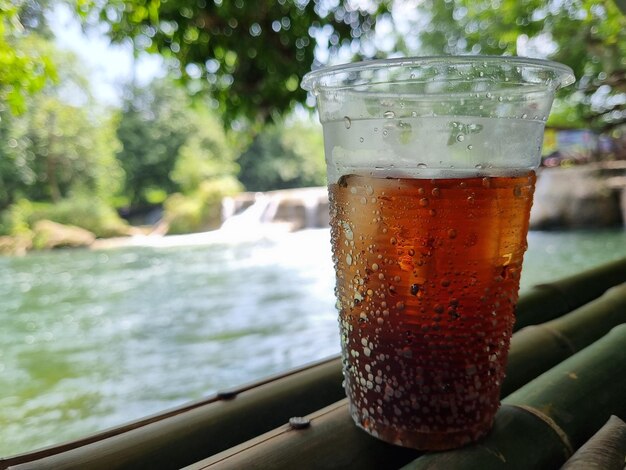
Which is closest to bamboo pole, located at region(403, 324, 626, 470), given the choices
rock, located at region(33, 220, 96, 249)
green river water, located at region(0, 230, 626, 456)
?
green river water, located at region(0, 230, 626, 456)

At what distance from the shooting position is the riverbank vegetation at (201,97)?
3.06 m

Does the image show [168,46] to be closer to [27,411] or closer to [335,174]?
[27,411]

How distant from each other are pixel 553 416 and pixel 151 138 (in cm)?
2439

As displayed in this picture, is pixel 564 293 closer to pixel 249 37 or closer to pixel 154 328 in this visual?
pixel 249 37

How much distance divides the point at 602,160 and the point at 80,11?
1153 centimetres

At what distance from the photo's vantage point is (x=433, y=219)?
725 millimetres

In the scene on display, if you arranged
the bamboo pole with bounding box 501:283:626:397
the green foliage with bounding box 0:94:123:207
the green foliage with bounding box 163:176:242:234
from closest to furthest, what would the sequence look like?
the bamboo pole with bounding box 501:283:626:397
the green foliage with bounding box 0:94:123:207
the green foliage with bounding box 163:176:242:234

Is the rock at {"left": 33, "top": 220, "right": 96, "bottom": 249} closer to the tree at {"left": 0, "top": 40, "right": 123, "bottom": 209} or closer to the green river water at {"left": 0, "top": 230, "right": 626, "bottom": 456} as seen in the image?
the tree at {"left": 0, "top": 40, "right": 123, "bottom": 209}

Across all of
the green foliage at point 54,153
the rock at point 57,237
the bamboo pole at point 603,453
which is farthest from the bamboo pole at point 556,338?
the rock at point 57,237

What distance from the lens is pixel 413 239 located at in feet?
2.42

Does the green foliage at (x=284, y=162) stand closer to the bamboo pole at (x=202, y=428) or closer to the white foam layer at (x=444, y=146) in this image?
the bamboo pole at (x=202, y=428)

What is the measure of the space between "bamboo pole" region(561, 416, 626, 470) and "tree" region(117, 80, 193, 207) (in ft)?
76.0

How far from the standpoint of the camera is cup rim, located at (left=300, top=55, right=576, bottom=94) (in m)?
0.71

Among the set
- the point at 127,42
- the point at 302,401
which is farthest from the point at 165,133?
the point at 302,401
